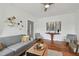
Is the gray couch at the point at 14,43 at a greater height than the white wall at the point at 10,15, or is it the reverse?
the white wall at the point at 10,15

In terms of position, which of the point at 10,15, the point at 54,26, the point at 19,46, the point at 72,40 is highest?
the point at 10,15

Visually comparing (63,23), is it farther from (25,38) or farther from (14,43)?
(14,43)

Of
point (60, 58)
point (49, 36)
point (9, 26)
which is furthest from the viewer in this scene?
point (49, 36)

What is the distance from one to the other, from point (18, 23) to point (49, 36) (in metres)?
0.71

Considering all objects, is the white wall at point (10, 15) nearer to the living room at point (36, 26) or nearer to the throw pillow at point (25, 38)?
the living room at point (36, 26)

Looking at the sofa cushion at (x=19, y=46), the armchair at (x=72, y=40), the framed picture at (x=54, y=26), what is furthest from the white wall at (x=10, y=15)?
the armchair at (x=72, y=40)

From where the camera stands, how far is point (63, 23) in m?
1.74

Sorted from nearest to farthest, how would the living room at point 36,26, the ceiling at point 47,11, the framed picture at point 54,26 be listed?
the ceiling at point 47,11 < the living room at point 36,26 < the framed picture at point 54,26

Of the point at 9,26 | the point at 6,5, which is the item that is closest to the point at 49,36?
the point at 9,26

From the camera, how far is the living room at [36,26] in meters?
1.57

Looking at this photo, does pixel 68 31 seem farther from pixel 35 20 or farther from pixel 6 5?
pixel 6 5

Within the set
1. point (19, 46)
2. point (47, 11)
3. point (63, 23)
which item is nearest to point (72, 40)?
point (63, 23)

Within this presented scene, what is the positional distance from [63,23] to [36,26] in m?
0.58

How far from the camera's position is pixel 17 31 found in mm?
1661
